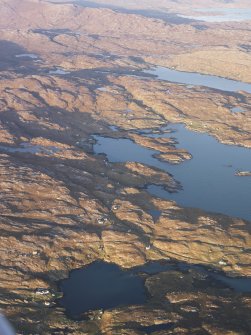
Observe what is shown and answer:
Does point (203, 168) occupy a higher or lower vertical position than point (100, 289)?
higher

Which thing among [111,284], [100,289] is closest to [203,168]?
[111,284]

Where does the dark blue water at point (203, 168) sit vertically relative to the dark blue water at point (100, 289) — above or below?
above

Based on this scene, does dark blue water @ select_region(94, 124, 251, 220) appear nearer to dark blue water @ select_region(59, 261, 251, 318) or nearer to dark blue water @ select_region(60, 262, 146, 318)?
dark blue water @ select_region(59, 261, 251, 318)

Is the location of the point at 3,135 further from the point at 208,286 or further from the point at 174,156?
the point at 208,286

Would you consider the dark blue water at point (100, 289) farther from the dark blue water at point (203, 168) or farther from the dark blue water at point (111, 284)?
the dark blue water at point (203, 168)

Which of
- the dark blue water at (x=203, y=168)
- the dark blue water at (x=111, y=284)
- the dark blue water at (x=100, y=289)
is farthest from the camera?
the dark blue water at (x=203, y=168)

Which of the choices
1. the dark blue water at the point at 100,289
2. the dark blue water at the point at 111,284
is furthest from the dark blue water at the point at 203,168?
the dark blue water at the point at 100,289

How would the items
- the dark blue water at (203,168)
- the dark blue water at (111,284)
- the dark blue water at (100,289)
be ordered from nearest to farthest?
the dark blue water at (100,289), the dark blue water at (111,284), the dark blue water at (203,168)

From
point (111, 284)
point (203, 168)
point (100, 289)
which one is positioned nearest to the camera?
point (100, 289)

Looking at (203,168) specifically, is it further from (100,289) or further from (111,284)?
(100,289)
